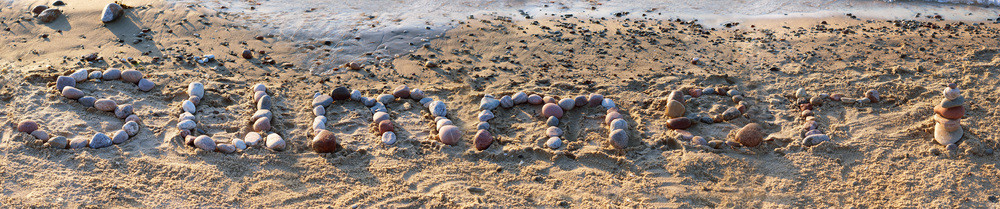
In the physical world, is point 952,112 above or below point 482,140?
above

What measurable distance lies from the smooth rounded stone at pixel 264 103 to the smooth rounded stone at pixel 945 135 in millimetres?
4386

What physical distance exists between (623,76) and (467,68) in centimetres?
127

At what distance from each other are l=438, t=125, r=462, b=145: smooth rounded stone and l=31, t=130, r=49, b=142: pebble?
2386 mm

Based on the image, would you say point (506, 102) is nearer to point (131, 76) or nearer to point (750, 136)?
point (750, 136)

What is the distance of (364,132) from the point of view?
4676mm

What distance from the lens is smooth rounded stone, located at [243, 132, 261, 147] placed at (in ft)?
14.3

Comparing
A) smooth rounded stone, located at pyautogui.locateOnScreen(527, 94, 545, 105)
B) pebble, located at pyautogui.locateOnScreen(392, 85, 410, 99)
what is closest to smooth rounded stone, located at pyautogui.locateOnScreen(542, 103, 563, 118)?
smooth rounded stone, located at pyautogui.locateOnScreen(527, 94, 545, 105)

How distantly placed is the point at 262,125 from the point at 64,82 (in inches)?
66.4

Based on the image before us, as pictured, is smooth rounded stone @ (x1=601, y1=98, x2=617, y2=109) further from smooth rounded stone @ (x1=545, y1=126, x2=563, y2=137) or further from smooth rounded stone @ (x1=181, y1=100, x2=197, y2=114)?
smooth rounded stone @ (x1=181, y1=100, x2=197, y2=114)

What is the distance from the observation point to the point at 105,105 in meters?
4.78

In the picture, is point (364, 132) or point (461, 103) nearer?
point (364, 132)

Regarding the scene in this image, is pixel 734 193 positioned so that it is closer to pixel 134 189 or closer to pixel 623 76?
pixel 623 76

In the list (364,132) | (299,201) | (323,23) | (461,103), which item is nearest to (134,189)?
(299,201)

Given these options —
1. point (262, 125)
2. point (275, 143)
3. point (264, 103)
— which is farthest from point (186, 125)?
point (275, 143)
